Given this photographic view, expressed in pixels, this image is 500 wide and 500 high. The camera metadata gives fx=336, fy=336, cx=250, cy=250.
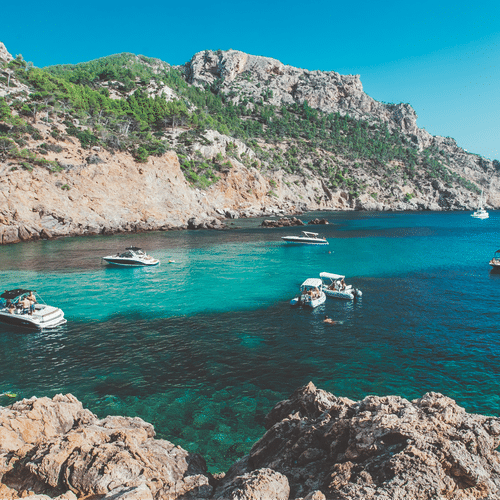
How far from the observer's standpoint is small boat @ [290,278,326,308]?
25641mm

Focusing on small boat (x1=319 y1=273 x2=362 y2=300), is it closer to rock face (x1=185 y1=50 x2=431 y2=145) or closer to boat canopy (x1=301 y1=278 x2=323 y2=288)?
boat canopy (x1=301 y1=278 x2=323 y2=288)

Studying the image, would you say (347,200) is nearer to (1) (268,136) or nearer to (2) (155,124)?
(1) (268,136)

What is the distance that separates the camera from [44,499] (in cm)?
554

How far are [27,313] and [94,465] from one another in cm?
1928

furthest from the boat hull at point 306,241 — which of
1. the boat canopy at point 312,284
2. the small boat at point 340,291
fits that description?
the boat canopy at point 312,284

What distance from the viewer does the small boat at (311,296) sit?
25.6 metres

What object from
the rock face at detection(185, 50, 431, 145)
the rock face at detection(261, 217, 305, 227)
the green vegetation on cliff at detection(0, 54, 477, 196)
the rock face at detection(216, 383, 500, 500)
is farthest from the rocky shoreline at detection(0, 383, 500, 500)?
the rock face at detection(185, 50, 431, 145)

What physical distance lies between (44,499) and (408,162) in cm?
18951

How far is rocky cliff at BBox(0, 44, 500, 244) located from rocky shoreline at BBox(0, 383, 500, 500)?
2182 inches

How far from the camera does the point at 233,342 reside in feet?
64.2

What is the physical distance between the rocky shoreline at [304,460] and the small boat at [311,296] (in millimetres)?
17331

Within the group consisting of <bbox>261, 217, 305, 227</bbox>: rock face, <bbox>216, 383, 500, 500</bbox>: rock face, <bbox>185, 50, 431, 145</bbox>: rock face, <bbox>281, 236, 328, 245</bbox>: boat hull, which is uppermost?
<bbox>185, 50, 431, 145</bbox>: rock face

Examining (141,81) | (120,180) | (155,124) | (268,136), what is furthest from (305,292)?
(268,136)

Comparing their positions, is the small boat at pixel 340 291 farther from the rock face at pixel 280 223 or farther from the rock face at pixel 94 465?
the rock face at pixel 280 223
